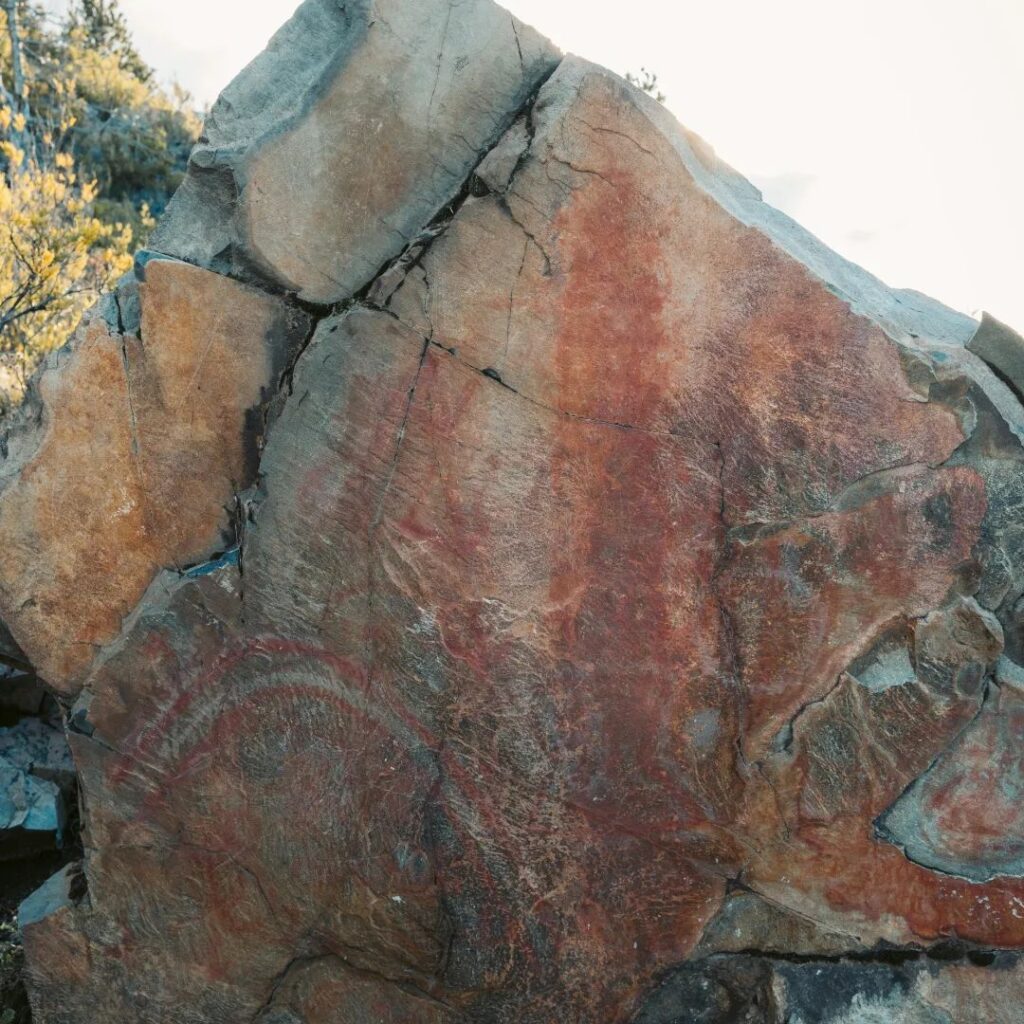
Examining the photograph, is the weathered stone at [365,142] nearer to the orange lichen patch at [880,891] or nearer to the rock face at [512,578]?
the rock face at [512,578]

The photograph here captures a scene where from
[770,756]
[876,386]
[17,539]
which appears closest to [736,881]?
[770,756]

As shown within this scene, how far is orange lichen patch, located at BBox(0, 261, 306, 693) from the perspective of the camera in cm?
300

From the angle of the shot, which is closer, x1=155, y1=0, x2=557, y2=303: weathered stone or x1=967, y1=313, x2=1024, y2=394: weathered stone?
x1=155, y1=0, x2=557, y2=303: weathered stone

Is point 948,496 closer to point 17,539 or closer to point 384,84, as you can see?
point 384,84

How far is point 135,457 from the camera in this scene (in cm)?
305

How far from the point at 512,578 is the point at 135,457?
3.73ft

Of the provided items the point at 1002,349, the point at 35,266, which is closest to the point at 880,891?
the point at 1002,349

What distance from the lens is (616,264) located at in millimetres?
2814

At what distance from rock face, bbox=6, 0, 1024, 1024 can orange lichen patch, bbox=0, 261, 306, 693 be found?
0.4 inches

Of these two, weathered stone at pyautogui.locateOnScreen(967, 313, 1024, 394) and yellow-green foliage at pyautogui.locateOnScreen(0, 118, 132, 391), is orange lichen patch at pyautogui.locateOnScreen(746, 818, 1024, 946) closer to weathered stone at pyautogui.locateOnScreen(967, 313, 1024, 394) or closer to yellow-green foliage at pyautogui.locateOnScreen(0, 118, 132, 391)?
weathered stone at pyautogui.locateOnScreen(967, 313, 1024, 394)

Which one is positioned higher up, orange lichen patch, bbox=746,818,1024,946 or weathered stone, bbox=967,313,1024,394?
weathered stone, bbox=967,313,1024,394

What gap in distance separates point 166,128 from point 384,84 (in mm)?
9309

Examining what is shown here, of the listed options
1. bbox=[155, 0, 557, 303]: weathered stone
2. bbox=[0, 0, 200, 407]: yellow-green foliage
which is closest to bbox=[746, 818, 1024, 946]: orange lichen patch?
bbox=[155, 0, 557, 303]: weathered stone

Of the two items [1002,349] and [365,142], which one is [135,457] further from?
[1002,349]
